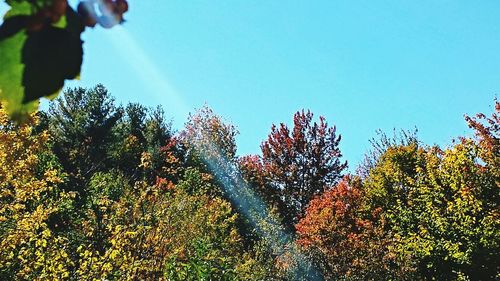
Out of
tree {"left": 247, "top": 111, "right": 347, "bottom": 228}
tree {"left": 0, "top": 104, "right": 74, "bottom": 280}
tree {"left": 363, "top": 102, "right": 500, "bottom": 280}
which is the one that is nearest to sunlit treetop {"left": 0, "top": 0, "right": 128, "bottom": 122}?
tree {"left": 0, "top": 104, "right": 74, "bottom": 280}

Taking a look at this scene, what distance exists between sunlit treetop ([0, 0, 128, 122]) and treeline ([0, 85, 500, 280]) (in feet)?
0.13

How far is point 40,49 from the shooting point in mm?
473

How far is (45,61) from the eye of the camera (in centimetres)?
48

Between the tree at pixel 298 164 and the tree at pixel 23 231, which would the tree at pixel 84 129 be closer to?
the tree at pixel 298 164

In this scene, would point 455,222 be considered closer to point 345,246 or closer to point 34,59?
point 345,246

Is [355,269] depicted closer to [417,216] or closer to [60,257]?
[417,216]

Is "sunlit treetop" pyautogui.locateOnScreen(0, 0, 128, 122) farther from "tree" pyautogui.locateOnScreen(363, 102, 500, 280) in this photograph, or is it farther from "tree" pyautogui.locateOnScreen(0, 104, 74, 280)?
"tree" pyautogui.locateOnScreen(363, 102, 500, 280)

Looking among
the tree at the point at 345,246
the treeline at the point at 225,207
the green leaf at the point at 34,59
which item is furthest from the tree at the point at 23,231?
the tree at the point at 345,246

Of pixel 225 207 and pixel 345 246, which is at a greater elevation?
pixel 225 207

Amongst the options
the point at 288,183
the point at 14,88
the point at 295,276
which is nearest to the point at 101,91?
the point at 288,183

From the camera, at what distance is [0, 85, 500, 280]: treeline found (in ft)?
27.8

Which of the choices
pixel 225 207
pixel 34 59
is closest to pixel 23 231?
pixel 34 59

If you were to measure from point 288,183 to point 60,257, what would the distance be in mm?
23684

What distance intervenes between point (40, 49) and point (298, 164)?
3129 cm
